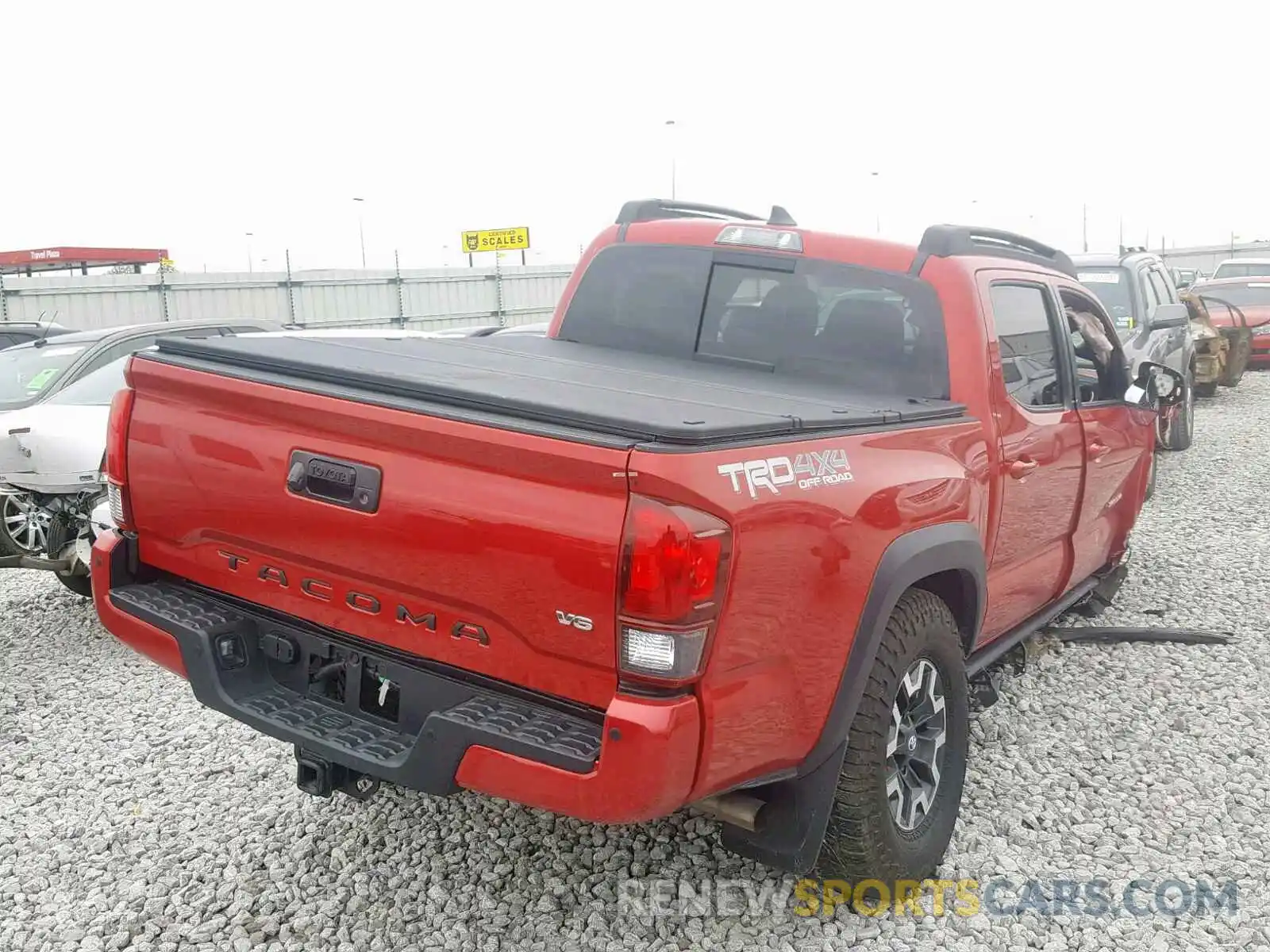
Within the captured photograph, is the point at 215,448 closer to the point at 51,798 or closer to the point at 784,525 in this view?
the point at 784,525

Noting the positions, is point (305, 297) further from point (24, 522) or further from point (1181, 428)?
point (1181, 428)

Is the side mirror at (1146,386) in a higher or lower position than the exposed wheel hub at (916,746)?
higher

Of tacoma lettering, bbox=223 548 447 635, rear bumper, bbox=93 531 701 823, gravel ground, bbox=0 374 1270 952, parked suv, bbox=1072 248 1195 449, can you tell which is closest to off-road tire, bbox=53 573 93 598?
gravel ground, bbox=0 374 1270 952

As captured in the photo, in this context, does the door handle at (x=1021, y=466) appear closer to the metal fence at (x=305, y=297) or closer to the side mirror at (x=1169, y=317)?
the side mirror at (x=1169, y=317)

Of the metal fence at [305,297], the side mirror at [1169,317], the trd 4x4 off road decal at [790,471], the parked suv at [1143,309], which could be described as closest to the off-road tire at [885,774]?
the trd 4x4 off road decal at [790,471]

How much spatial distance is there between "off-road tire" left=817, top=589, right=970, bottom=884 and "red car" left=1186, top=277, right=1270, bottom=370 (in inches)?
553

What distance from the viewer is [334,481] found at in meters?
2.73

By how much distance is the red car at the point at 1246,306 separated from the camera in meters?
15.7

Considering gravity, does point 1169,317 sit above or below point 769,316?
below

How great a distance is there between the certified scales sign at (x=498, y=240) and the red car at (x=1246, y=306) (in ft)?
111

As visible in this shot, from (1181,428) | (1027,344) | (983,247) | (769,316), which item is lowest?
(1181,428)

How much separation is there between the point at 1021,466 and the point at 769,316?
3.55 ft

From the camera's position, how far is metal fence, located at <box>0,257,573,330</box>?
21.2 metres

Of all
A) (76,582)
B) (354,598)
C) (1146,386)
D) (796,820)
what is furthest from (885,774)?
(76,582)
